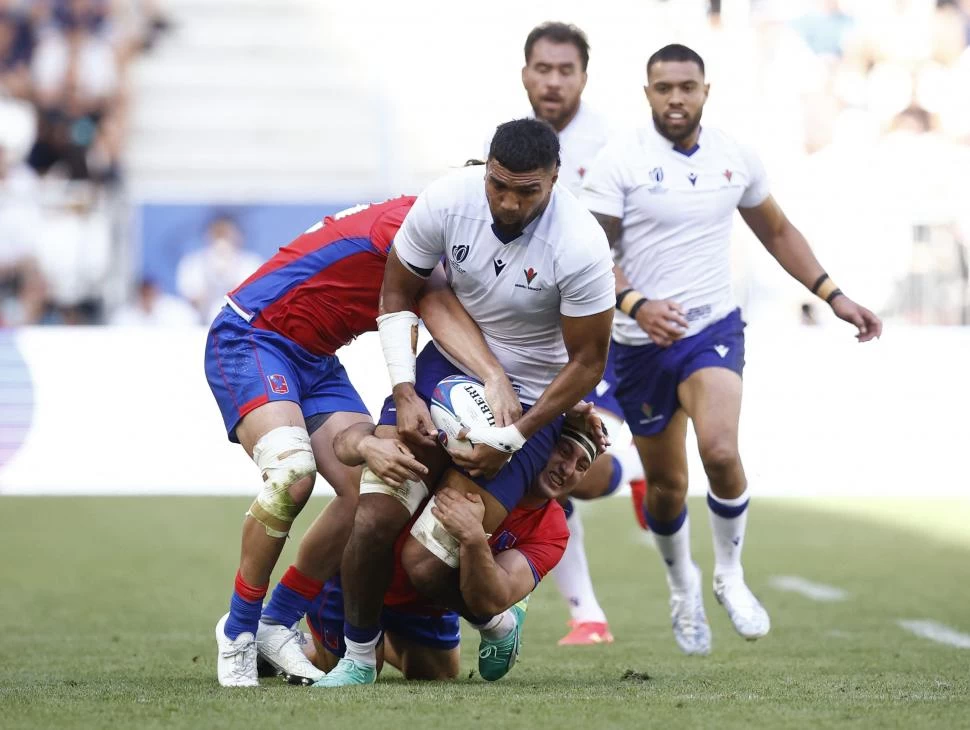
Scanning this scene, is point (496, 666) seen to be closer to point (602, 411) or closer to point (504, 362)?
point (504, 362)

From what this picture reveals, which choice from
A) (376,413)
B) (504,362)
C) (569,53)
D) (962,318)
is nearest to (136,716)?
(504,362)

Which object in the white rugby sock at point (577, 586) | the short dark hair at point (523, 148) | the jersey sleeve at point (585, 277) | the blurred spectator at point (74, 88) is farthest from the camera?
the blurred spectator at point (74, 88)

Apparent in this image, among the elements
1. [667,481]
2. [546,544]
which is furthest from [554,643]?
[546,544]

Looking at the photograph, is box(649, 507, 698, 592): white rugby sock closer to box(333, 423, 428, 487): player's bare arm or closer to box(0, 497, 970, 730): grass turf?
box(0, 497, 970, 730): grass turf

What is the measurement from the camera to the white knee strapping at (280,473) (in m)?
5.16

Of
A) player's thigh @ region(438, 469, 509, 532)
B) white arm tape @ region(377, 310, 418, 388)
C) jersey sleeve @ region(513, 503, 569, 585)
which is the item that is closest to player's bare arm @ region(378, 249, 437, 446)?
white arm tape @ region(377, 310, 418, 388)

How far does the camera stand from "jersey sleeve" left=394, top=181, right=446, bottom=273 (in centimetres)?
517

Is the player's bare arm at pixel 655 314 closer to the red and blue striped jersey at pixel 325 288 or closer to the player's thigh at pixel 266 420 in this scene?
the red and blue striped jersey at pixel 325 288

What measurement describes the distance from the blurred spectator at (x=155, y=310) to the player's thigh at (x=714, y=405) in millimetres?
8654

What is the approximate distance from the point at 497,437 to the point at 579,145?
8.99ft

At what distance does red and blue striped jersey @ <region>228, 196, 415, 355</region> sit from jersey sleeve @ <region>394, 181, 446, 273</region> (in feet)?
1.24

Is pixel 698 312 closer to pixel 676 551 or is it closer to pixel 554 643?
pixel 676 551

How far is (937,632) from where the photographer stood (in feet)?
22.5

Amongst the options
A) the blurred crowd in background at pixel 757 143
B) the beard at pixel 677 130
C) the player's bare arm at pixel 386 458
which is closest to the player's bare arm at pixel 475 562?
the player's bare arm at pixel 386 458
